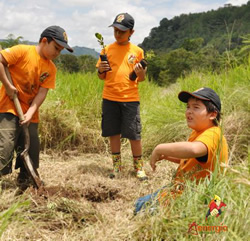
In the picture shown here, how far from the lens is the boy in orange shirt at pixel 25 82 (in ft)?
8.32

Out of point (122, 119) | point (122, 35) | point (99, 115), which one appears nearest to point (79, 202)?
point (122, 119)

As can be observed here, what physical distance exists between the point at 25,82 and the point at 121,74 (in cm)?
99

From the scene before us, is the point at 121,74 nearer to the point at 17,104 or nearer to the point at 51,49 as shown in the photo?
the point at 51,49

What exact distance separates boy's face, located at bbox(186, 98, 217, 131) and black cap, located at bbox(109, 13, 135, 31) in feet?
4.65

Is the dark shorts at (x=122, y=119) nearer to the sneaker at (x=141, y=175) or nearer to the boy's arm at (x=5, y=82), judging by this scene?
the sneaker at (x=141, y=175)

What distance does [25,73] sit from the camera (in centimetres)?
263

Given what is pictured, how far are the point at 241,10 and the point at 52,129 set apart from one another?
82.8 meters

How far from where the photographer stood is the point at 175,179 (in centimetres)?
196

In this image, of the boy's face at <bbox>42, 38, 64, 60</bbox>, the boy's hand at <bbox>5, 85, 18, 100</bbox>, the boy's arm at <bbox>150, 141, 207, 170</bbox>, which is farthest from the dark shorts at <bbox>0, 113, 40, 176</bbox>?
the boy's arm at <bbox>150, 141, 207, 170</bbox>

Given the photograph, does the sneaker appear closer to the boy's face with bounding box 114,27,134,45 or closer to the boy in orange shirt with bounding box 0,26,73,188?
the boy in orange shirt with bounding box 0,26,73,188

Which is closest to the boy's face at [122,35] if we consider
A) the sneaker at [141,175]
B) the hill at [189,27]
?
the sneaker at [141,175]

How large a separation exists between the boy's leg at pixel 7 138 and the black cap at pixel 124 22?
4.45 ft

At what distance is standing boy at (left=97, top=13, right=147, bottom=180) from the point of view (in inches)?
123

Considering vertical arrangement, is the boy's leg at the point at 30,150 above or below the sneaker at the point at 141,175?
above
